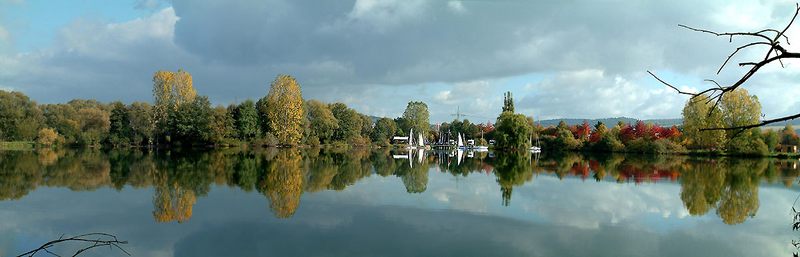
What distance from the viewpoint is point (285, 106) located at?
5688 centimetres

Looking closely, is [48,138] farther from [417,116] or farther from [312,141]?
[417,116]

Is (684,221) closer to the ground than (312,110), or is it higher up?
closer to the ground

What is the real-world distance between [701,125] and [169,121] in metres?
51.5

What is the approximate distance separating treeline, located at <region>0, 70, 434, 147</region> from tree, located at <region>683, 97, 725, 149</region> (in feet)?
126

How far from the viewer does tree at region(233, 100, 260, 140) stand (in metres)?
61.3

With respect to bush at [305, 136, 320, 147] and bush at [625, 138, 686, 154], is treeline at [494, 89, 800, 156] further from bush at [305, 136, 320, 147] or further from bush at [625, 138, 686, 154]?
bush at [305, 136, 320, 147]

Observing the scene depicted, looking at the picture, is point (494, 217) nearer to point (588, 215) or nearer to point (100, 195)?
point (588, 215)

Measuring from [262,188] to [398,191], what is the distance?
4.39 meters

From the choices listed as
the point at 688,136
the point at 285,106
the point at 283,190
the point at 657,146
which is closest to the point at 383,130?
the point at 285,106

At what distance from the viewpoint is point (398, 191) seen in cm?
1747

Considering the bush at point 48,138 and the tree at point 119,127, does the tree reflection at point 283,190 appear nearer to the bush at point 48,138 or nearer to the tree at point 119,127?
the tree at point 119,127

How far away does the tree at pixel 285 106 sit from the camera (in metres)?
56.9

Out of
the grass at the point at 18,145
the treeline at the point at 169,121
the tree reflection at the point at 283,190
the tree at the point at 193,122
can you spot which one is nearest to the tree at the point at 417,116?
the treeline at the point at 169,121

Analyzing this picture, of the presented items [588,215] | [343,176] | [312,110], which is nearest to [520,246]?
[588,215]
